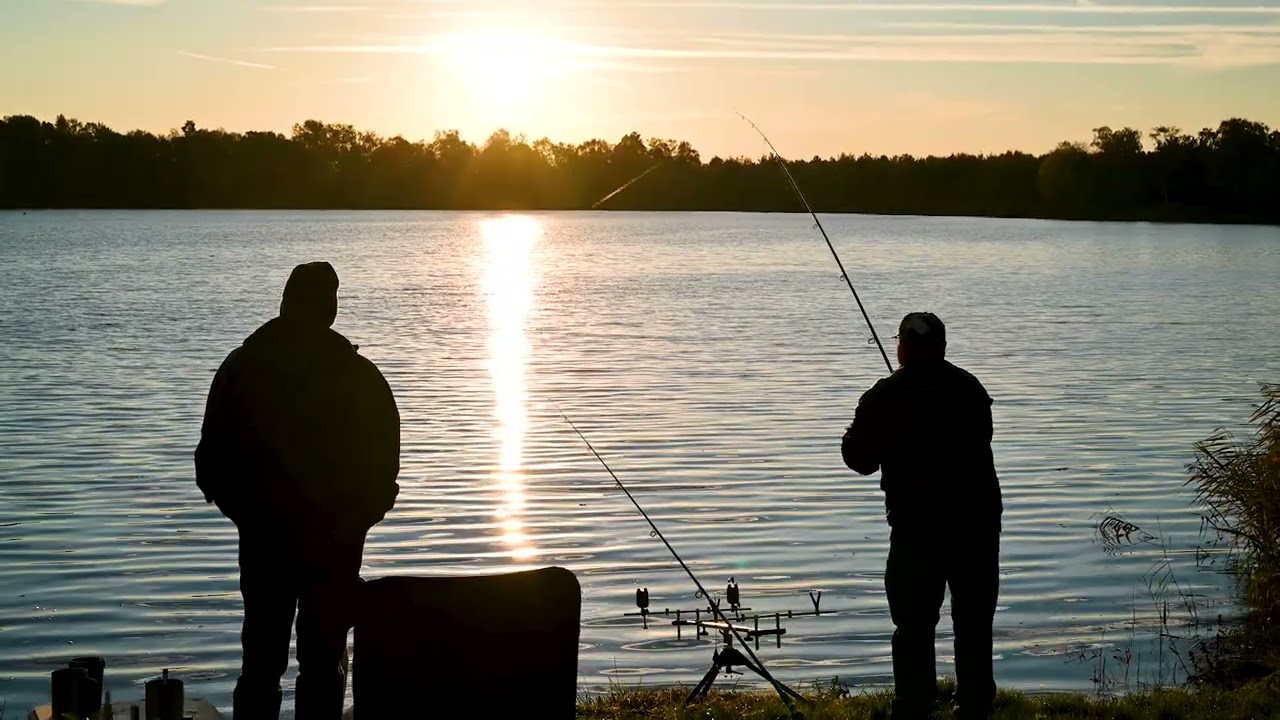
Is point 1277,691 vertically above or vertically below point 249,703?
below

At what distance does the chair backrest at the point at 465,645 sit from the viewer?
4199 millimetres

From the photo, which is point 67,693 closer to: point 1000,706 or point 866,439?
point 866,439

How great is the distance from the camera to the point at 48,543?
1193 cm

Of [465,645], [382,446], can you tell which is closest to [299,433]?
[382,446]

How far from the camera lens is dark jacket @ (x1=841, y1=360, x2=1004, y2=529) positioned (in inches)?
222

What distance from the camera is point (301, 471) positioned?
514 centimetres

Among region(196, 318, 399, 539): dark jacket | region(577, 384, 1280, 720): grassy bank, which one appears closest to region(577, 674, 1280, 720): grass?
region(577, 384, 1280, 720): grassy bank

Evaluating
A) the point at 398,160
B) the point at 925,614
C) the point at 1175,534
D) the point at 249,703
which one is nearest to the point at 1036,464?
the point at 1175,534

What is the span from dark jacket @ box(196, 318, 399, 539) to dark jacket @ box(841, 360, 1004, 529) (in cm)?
168

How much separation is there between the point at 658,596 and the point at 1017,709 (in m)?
4.02

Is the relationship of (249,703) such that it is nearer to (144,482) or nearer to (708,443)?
(144,482)

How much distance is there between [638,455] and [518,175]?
389 ft

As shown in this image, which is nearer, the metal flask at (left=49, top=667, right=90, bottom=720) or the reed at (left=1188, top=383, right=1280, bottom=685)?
the metal flask at (left=49, top=667, right=90, bottom=720)

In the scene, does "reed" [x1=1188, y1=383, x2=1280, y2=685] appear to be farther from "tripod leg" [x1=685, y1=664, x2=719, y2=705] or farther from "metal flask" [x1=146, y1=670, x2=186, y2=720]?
"metal flask" [x1=146, y1=670, x2=186, y2=720]
